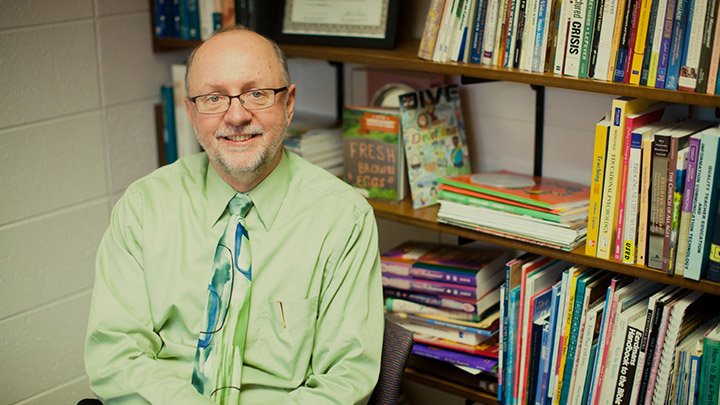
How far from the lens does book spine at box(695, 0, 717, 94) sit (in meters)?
1.87

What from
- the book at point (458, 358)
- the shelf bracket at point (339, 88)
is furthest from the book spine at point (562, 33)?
the shelf bracket at point (339, 88)

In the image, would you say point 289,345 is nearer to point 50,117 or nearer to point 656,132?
point 656,132

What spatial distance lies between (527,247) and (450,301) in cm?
32

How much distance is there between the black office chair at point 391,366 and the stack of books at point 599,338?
0.40 meters

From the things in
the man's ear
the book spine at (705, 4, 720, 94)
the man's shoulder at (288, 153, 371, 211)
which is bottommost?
the man's shoulder at (288, 153, 371, 211)

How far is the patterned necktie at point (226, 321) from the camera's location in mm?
2023

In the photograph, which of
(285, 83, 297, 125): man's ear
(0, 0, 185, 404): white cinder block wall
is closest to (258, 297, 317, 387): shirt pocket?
(285, 83, 297, 125): man's ear

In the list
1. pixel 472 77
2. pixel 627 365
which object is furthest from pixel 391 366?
pixel 472 77

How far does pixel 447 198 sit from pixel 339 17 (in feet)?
2.04

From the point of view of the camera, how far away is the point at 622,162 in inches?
80.4

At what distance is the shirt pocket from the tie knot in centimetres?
22

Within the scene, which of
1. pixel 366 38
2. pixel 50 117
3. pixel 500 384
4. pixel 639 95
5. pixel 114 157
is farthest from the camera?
pixel 114 157

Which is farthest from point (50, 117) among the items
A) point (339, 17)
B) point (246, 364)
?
point (246, 364)

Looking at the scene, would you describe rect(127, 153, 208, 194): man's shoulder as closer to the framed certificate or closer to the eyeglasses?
the eyeglasses
